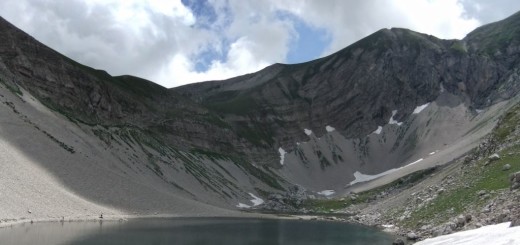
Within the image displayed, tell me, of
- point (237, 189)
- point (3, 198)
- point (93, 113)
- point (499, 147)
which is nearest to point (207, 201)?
point (237, 189)

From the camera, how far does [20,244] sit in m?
44.7

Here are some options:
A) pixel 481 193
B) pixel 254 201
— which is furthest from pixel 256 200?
pixel 481 193

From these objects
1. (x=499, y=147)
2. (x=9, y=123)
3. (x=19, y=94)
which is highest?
(x=19, y=94)

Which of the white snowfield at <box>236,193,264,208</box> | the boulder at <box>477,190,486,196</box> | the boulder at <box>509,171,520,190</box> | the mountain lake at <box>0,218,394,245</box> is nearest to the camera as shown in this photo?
the boulder at <box>509,171,520,190</box>

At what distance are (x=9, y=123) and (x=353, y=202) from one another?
361 feet

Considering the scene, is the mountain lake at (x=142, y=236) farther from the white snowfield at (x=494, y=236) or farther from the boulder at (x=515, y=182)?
the white snowfield at (x=494, y=236)

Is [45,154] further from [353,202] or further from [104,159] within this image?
[353,202]

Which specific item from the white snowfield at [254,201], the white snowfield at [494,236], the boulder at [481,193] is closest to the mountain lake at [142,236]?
the boulder at [481,193]

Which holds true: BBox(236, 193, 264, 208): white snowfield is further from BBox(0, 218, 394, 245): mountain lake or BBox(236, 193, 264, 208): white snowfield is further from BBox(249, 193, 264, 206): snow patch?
BBox(0, 218, 394, 245): mountain lake

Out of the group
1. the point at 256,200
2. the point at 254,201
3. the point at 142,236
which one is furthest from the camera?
the point at 256,200

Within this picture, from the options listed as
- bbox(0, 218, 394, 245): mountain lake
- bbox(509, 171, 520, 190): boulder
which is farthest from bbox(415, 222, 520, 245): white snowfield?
bbox(0, 218, 394, 245): mountain lake

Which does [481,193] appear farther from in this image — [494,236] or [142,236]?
[142,236]

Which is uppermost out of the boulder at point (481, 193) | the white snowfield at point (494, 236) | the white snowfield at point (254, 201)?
the white snowfield at point (254, 201)

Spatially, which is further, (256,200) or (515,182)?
(256,200)
